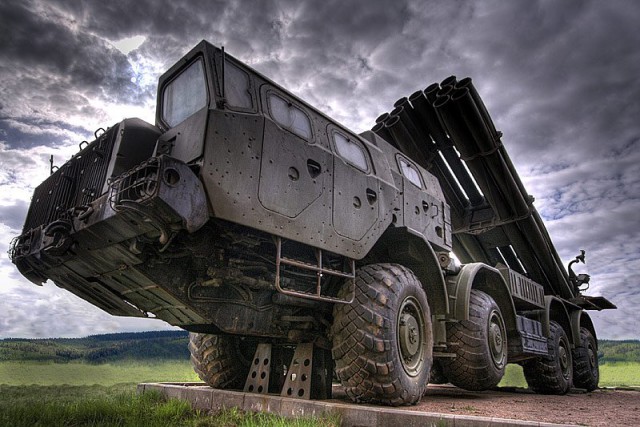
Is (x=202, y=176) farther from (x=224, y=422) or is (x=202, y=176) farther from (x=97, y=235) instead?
(x=224, y=422)

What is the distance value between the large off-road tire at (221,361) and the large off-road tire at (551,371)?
17.4 feet

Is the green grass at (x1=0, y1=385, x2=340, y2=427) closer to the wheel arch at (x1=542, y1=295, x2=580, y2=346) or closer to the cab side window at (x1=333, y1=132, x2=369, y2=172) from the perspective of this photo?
the cab side window at (x1=333, y1=132, x2=369, y2=172)

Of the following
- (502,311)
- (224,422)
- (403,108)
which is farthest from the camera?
(403,108)

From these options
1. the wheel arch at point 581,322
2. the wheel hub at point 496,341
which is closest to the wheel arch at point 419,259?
the wheel hub at point 496,341

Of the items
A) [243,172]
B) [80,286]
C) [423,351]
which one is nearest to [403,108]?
[423,351]

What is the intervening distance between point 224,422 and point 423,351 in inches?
87.7

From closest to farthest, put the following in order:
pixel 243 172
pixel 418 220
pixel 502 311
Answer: pixel 243 172, pixel 418 220, pixel 502 311

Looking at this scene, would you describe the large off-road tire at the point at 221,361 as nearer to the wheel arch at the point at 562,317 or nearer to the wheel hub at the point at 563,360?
the wheel hub at the point at 563,360

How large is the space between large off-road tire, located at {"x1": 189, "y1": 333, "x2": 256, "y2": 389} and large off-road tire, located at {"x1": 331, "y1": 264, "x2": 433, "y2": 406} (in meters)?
1.96

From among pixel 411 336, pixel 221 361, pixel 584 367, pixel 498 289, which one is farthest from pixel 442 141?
pixel 584 367

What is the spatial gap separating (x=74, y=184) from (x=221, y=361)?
2818 mm

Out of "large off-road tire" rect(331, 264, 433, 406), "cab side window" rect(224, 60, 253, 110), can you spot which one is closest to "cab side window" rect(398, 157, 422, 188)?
"large off-road tire" rect(331, 264, 433, 406)

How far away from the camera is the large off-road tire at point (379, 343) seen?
446 centimetres

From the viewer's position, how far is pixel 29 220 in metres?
4.98
